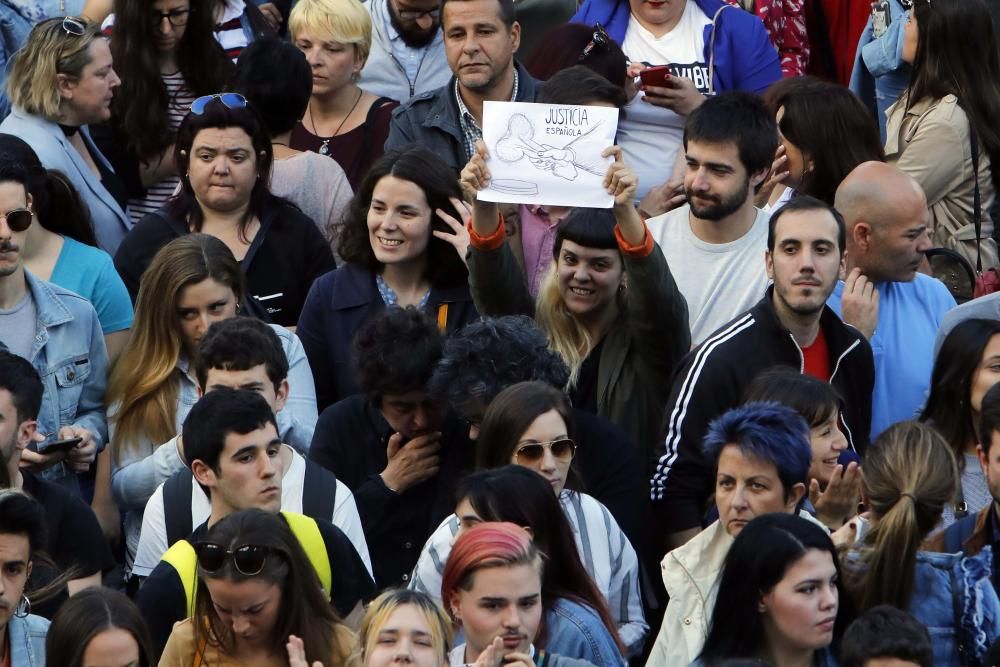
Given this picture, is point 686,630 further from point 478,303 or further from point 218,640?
point 478,303

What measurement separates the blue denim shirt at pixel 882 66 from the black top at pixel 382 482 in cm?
359

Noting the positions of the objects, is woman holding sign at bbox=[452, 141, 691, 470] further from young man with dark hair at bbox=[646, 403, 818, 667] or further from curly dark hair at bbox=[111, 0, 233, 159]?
curly dark hair at bbox=[111, 0, 233, 159]

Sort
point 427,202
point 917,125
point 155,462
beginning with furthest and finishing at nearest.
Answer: point 917,125 < point 427,202 < point 155,462

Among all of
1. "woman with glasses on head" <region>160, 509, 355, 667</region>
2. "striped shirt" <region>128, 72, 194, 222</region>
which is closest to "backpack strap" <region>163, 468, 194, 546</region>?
"woman with glasses on head" <region>160, 509, 355, 667</region>

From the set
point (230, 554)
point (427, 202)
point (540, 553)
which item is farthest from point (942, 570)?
point (427, 202)

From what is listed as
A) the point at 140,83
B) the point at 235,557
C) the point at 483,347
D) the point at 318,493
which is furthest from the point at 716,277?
the point at 140,83

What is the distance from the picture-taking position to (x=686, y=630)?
5.85 metres

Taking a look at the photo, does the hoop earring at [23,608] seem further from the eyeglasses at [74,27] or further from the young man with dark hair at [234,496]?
the eyeglasses at [74,27]

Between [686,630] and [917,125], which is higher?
[917,125]

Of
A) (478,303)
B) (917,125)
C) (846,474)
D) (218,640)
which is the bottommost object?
(218,640)

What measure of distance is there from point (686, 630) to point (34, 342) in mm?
2826

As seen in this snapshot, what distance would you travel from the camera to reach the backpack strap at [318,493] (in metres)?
6.36

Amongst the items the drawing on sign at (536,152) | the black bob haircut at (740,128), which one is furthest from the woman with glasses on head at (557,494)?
the black bob haircut at (740,128)

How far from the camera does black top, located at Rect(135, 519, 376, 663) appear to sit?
19.1 feet
